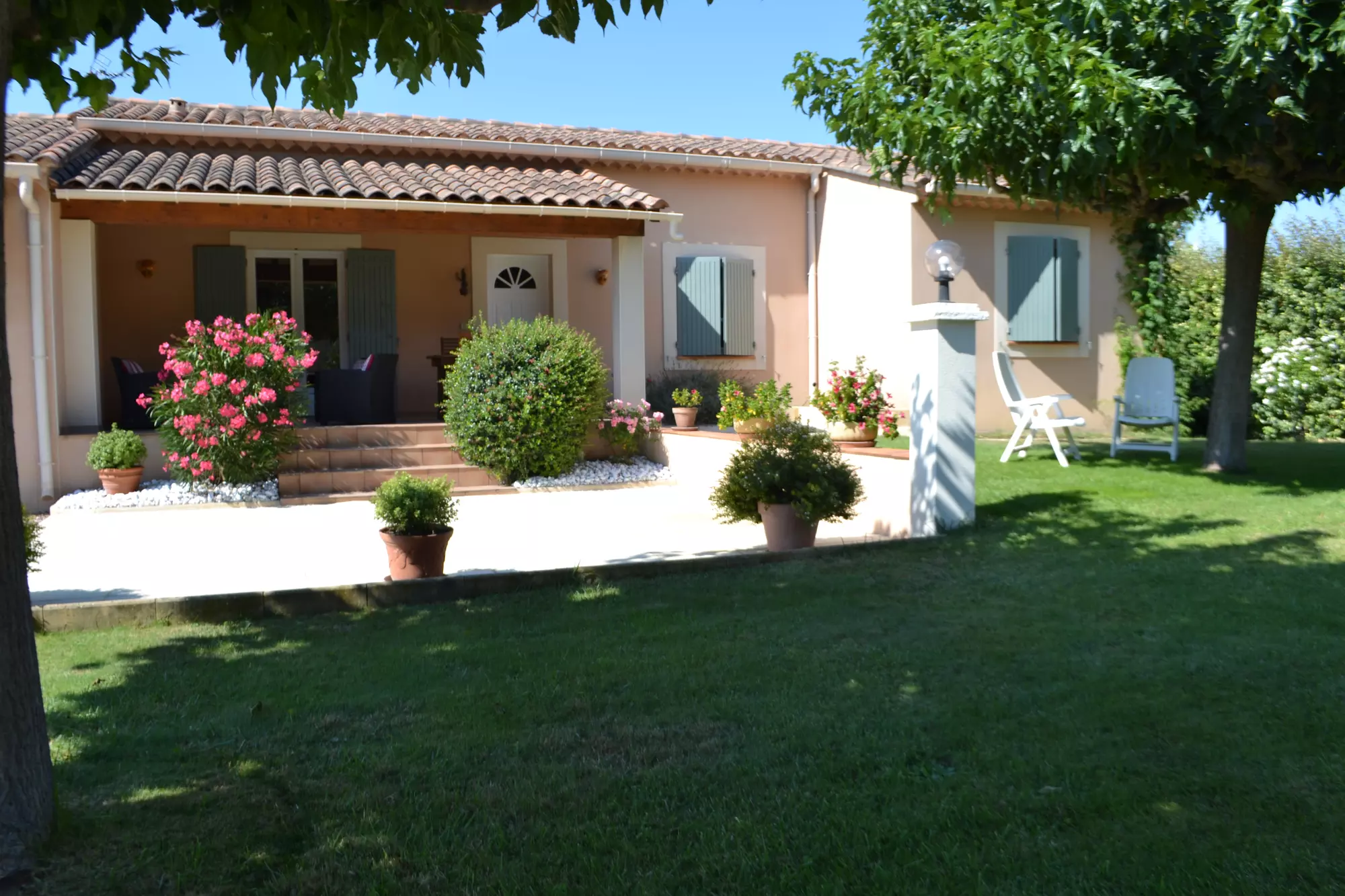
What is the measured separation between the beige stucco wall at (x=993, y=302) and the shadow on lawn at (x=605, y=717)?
7556 mm

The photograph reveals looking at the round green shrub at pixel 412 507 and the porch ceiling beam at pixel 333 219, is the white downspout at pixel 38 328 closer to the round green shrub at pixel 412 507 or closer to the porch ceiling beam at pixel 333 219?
the porch ceiling beam at pixel 333 219

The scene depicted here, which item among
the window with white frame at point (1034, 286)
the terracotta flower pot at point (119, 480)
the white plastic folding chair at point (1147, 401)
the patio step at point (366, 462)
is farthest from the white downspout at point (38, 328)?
the window with white frame at point (1034, 286)

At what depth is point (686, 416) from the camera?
11.7m

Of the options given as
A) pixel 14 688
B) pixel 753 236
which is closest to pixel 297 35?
pixel 14 688

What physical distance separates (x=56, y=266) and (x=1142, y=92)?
9451 millimetres

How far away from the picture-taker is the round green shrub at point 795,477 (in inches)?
263

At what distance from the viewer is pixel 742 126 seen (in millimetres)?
15273

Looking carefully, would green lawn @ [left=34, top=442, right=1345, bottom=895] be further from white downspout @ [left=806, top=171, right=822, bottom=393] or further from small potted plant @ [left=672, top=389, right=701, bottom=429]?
white downspout @ [left=806, top=171, right=822, bottom=393]

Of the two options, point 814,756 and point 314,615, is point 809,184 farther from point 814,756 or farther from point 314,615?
point 814,756

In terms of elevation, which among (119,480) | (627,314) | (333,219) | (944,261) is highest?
(333,219)

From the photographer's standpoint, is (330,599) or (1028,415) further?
(1028,415)

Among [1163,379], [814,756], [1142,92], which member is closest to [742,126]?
[1163,379]

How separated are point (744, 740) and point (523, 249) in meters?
11.2

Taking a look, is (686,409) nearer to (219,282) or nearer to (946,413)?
(946,413)
